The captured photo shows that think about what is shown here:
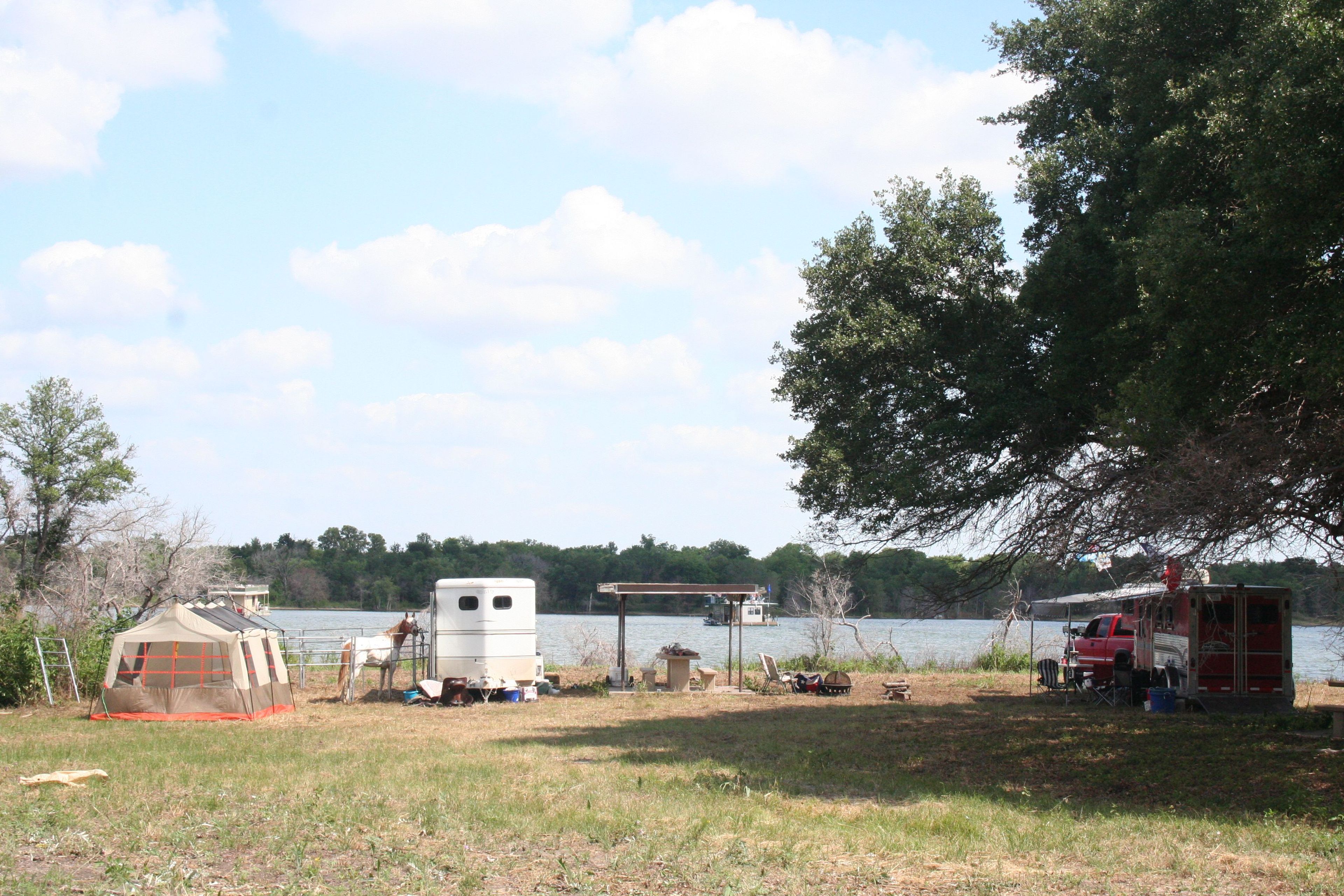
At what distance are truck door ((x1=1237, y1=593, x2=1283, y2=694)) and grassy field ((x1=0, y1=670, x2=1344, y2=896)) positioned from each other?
1.52m

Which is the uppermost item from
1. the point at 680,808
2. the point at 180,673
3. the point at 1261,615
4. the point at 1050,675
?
the point at 1261,615

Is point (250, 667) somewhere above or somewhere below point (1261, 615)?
below

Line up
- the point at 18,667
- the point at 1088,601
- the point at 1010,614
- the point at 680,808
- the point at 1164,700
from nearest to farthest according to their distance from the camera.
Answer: the point at 680,808 → the point at 1164,700 → the point at 18,667 → the point at 1010,614 → the point at 1088,601

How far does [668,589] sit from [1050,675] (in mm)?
7919

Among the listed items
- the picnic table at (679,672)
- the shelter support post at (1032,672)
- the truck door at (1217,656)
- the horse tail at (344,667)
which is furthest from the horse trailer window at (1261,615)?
the horse tail at (344,667)

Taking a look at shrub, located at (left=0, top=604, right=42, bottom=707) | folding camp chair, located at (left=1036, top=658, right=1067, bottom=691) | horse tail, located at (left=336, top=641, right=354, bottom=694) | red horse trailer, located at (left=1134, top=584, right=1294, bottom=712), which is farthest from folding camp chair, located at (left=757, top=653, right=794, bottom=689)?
shrub, located at (left=0, top=604, right=42, bottom=707)

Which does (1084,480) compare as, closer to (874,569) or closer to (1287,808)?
(1287,808)

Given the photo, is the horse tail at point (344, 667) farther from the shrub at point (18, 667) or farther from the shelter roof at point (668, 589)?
the shrub at point (18, 667)

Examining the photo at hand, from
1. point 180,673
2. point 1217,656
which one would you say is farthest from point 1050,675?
point 180,673

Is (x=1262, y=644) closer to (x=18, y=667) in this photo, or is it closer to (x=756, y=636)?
(x=18, y=667)

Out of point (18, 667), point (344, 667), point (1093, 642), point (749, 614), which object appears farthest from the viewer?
point (749, 614)

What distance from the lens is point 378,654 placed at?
898 inches

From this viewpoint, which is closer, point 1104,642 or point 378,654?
point 1104,642

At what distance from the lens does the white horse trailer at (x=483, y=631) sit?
2047 cm
